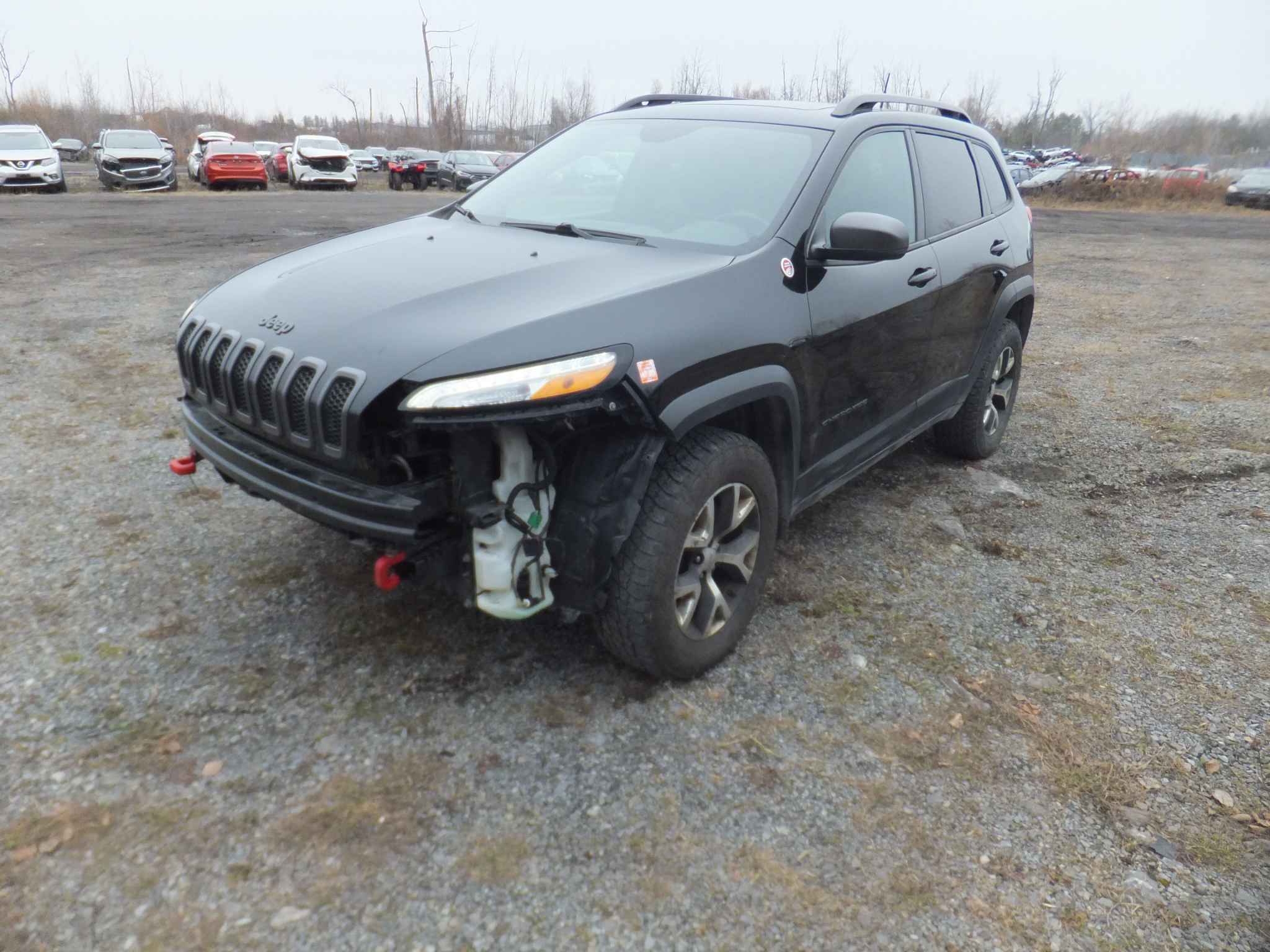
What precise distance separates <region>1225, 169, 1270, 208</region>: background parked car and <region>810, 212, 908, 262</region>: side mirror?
30.5 m


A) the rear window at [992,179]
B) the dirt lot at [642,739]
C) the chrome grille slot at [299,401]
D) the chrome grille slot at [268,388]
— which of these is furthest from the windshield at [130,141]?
the chrome grille slot at [299,401]

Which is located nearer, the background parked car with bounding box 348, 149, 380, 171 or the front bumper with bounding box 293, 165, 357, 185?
the front bumper with bounding box 293, 165, 357, 185

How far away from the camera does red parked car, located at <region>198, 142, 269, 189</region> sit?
22328 millimetres

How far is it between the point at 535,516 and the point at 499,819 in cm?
78

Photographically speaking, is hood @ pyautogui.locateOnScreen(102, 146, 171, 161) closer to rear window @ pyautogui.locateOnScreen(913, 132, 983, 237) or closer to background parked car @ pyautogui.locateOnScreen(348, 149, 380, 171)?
background parked car @ pyautogui.locateOnScreen(348, 149, 380, 171)

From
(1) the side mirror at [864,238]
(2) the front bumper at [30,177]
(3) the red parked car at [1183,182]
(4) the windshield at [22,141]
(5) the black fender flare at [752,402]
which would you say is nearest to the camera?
(5) the black fender flare at [752,402]

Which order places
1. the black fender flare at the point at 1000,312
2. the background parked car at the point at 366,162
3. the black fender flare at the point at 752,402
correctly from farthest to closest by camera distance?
the background parked car at the point at 366,162
the black fender flare at the point at 1000,312
the black fender flare at the point at 752,402

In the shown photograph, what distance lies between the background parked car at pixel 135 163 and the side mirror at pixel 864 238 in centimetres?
2221

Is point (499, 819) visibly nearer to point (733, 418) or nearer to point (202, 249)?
point (733, 418)

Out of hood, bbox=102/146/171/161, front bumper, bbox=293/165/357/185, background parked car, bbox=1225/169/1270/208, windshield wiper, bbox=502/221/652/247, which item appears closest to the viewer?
windshield wiper, bbox=502/221/652/247

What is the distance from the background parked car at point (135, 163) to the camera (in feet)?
67.2

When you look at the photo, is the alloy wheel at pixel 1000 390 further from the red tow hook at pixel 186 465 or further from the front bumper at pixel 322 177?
the front bumper at pixel 322 177

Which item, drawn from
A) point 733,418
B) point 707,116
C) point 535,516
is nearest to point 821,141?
point 707,116

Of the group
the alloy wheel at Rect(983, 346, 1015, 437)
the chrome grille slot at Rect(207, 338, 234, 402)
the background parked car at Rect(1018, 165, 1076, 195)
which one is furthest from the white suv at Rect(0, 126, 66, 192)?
the background parked car at Rect(1018, 165, 1076, 195)
